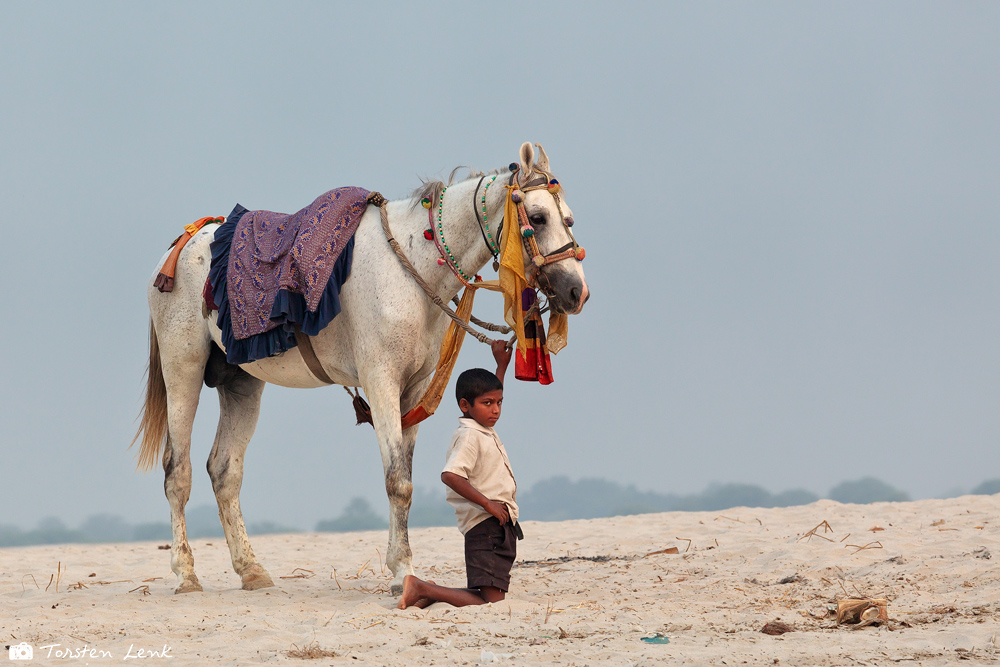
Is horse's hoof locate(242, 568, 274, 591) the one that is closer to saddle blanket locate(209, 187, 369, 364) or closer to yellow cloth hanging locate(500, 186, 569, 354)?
saddle blanket locate(209, 187, 369, 364)

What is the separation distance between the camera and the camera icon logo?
402 cm

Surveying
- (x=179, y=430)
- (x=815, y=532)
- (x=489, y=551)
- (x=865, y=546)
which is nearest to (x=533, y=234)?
(x=489, y=551)

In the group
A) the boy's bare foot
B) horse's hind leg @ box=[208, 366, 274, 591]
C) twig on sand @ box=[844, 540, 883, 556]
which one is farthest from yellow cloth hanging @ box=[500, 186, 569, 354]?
twig on sand @ box=[844, 540, 883, 556]

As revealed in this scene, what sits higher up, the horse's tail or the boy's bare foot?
the horse's tail

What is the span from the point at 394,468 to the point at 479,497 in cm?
80

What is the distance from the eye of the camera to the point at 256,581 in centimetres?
605

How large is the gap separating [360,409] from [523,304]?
1.41 m

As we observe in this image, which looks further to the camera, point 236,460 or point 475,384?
point 236,460

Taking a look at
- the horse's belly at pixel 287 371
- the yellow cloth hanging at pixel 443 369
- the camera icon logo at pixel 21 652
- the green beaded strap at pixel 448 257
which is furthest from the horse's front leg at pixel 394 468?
the camera icon logo at pixel 21 652

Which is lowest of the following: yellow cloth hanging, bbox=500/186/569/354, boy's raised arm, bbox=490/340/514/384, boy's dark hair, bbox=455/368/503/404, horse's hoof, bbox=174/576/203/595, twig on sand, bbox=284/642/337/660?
twig on sand, bbox=284/642/337/660

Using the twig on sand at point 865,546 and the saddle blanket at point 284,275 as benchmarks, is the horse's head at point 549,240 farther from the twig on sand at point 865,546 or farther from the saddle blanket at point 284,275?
the twig on sand at point 865,546

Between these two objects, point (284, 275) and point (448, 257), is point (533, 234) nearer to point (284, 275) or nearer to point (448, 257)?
point (448, 257)

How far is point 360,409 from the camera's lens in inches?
229

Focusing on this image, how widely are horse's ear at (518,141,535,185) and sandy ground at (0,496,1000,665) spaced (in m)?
2.19
